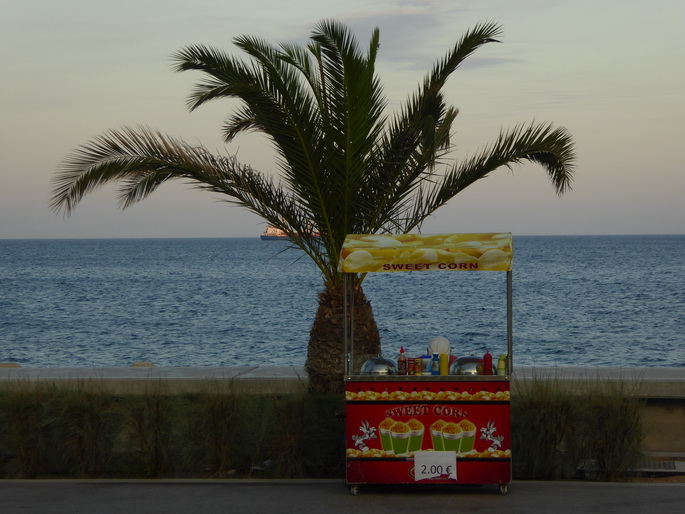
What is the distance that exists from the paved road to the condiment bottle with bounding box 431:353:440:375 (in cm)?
113

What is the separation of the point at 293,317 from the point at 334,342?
38719 mm

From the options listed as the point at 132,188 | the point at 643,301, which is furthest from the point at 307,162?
the point at 643,301

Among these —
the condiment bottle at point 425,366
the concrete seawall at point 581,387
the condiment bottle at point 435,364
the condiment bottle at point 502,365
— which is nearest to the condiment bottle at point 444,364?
the condiment bottle at point 435,364

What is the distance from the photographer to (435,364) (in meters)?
8.80

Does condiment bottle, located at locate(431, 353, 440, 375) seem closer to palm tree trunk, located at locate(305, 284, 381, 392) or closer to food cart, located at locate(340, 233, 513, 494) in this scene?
food cart, located at locate(340, 233, 513, 494)

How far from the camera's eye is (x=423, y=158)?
11.6 metres

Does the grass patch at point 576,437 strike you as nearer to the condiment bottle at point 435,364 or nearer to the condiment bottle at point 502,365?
the condiment bottle at point 502,365

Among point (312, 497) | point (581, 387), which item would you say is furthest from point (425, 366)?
point (581, 387)

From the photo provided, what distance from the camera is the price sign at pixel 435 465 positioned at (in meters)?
8.59

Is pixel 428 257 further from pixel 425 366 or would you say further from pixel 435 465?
pixel 435 465

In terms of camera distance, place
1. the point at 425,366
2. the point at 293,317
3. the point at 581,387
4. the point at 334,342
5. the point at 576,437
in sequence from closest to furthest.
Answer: the point at 425,366
the point at 576,437
the point at 581,387
the point at 334,342
the point at 293,317

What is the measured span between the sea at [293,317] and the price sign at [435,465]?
357 centimetres

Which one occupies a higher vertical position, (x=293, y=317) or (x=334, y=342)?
(x=334, y=342)

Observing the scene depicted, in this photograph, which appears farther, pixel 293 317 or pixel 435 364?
pixel 293 317
